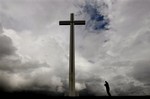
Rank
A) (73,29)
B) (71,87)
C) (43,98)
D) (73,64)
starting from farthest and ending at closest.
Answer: (73,29) → (73,64) → (71,87) → (43,98)

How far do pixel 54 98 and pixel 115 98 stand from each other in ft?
9.05

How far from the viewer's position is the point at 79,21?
26.8 meters

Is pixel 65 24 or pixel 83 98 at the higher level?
pixel 65 24

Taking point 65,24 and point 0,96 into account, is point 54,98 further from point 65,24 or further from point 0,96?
point 65,24

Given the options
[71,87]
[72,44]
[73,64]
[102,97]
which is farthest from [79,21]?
[102,97]

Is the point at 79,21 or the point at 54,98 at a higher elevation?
the point at 79,21

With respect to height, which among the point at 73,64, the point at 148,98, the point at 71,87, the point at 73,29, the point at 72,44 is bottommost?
the point at 148,98

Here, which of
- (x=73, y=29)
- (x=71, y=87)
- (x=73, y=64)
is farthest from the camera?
(x=73, y=29)

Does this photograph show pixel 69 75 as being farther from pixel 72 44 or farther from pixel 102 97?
pixel 102 97

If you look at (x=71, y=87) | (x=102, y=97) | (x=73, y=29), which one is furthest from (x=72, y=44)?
Result: (x=102, y=97)

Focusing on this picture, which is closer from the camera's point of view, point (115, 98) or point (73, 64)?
point (115, 98)

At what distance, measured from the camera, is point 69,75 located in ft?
77.7

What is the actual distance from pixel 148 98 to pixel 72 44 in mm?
15340

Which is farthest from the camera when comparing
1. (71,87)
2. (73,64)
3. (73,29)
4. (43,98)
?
(73,29)
